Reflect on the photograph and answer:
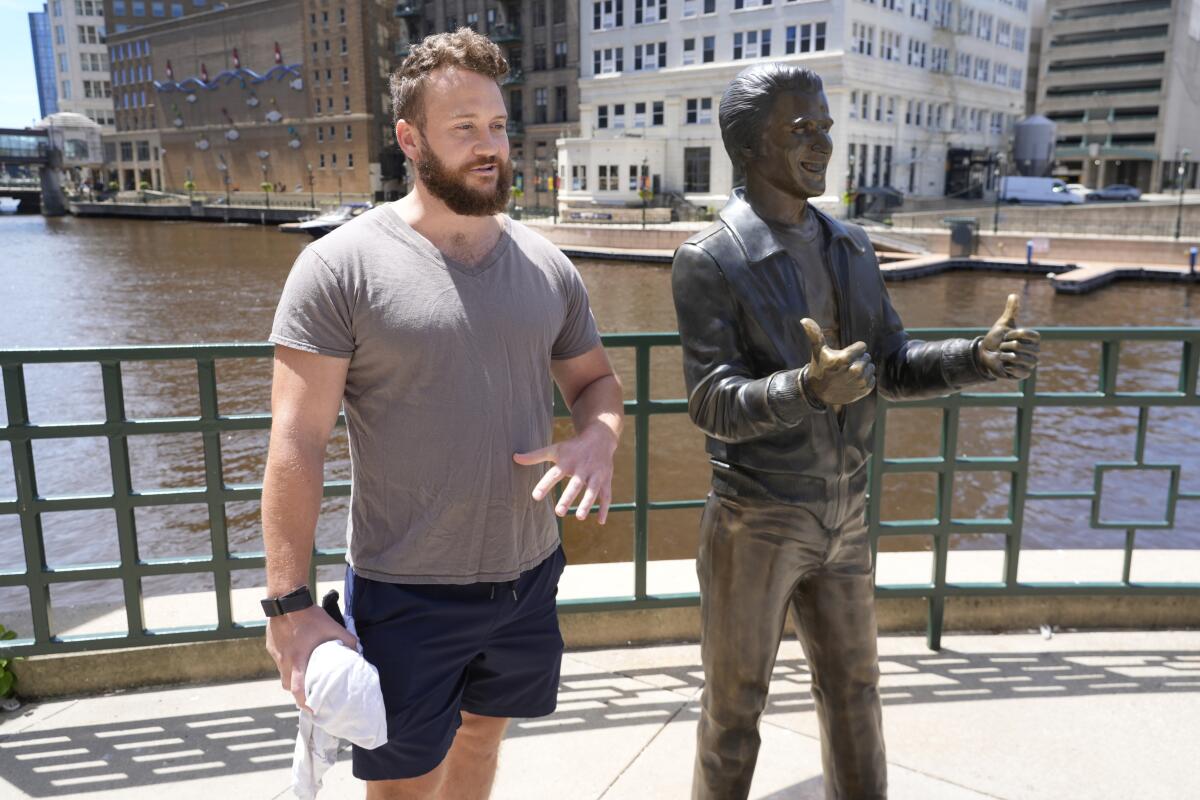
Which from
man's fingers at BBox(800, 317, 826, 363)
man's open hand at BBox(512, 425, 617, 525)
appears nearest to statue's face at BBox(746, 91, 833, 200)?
man's fingers at BBox(800, 317, 826, 363)

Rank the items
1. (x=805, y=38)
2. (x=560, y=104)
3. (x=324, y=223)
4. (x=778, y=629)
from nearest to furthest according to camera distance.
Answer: (x=778, y=629) → (x=805, y=38) → (x=324, y=223) → (x=560, y=104)

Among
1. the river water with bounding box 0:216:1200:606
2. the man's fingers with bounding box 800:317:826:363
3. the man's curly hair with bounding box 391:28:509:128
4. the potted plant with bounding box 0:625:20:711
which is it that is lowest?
the river water with bounding box 0:216:1200:606

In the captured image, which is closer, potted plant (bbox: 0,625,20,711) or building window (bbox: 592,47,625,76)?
potted plant (bbox: 0,625,20,711)

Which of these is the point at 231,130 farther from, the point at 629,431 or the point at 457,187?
the point at 457,187

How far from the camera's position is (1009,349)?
235 centimetres

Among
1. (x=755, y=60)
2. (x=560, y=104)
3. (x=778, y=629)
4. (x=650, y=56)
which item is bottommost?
(x=778, y=629)

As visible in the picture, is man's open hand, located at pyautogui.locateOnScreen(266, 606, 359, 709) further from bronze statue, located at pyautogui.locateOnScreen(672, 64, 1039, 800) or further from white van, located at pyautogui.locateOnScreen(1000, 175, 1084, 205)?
white van, located at pyautogui.locateOnScreen(1000, 175, 1084, 205)

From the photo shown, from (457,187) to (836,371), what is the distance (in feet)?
3.18

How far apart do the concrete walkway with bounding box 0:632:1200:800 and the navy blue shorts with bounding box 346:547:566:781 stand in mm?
1118

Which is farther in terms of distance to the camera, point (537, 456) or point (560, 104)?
point (560, 104)

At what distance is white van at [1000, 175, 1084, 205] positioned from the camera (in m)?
55.8

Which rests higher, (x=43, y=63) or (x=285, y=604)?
(x=43, y=63)

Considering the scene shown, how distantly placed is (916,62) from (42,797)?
222ft

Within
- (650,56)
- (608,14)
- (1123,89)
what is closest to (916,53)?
(650,56)
